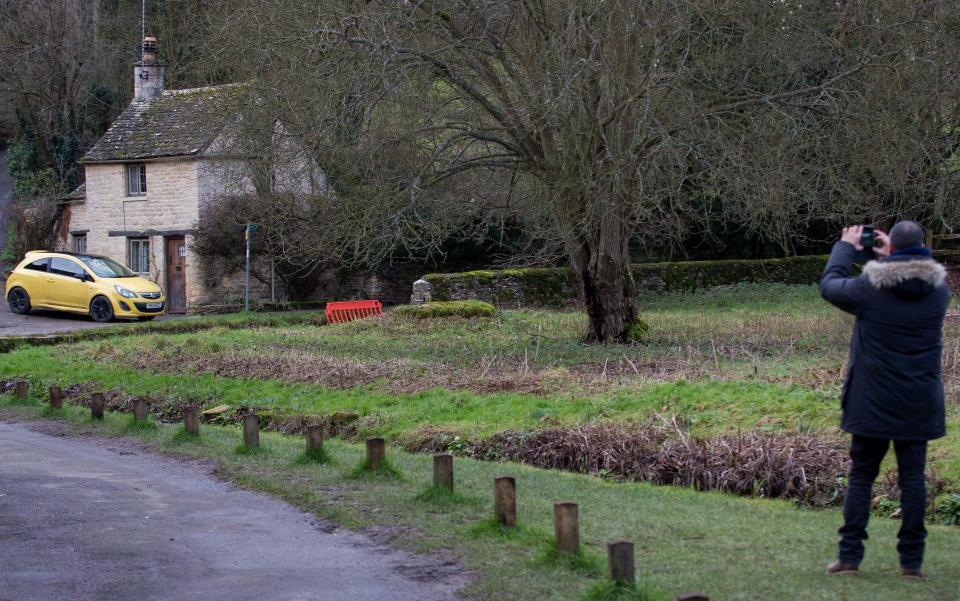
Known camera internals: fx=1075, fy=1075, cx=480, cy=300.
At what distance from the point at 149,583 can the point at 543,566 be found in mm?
2581

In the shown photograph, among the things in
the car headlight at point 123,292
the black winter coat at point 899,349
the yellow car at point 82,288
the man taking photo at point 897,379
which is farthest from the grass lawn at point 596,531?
the yellow car at point 82,288

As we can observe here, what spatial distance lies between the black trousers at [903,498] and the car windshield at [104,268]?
2898cm

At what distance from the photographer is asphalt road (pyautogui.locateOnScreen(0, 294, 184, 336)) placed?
94.0 ft

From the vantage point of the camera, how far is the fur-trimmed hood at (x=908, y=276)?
6.61 metres

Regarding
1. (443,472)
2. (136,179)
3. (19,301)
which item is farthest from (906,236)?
(136,179)

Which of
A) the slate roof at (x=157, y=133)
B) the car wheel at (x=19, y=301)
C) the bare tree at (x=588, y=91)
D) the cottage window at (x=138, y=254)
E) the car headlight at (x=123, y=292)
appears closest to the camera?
the bare tree at (x=588, y=91)

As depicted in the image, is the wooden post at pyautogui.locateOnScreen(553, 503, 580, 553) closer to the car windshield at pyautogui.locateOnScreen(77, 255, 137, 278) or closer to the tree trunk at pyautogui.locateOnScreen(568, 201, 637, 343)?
the tree trunk at pyautogui.locateOnScreen(568, 201, 637, 343)

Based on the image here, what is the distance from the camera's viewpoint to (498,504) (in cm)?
809

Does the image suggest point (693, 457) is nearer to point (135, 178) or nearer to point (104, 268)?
point (104, 268)

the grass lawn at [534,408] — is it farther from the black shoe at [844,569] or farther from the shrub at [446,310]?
the shrub at [446,310]

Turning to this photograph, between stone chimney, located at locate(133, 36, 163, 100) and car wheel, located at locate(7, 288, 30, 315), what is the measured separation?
1079cm

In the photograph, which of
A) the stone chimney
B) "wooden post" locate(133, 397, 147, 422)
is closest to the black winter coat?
"wooden post" locate(133, 397, 147, 422)

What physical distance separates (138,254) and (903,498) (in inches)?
1436

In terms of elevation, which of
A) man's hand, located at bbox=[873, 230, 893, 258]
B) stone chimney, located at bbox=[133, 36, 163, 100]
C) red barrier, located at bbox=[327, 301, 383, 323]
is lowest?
red barrier, located at bbox=[327, 301, 383, 323]
